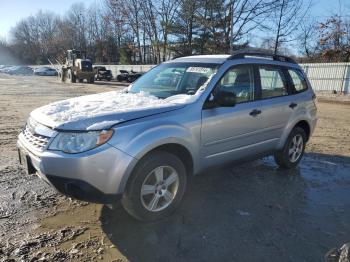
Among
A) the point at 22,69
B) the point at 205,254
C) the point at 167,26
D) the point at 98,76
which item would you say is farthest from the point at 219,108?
the point at 22,69

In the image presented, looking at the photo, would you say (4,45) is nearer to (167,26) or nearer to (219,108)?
(167,26)

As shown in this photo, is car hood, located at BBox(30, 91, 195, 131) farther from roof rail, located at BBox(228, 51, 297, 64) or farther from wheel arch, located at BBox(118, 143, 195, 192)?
roof rail, located at BBox(228, 51, 297, 64)

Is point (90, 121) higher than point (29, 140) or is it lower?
higher

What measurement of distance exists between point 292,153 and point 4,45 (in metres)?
117

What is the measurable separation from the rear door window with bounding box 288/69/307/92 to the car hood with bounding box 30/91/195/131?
2.49 m

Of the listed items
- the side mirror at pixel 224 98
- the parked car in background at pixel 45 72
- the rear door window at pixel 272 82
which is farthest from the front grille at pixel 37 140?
the parked car in background at pixel 45 72

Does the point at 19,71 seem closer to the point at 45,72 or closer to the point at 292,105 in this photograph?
the point at 45,72

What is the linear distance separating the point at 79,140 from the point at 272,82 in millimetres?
3283

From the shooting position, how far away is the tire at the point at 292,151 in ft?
19.5

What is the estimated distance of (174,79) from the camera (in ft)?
16.3

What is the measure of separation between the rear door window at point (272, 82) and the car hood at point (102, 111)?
1501 millimetres

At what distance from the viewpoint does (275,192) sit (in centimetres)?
511

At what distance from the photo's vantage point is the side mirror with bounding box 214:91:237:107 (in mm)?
4375

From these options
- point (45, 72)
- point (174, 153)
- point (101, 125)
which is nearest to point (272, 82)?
point (174, 153)
